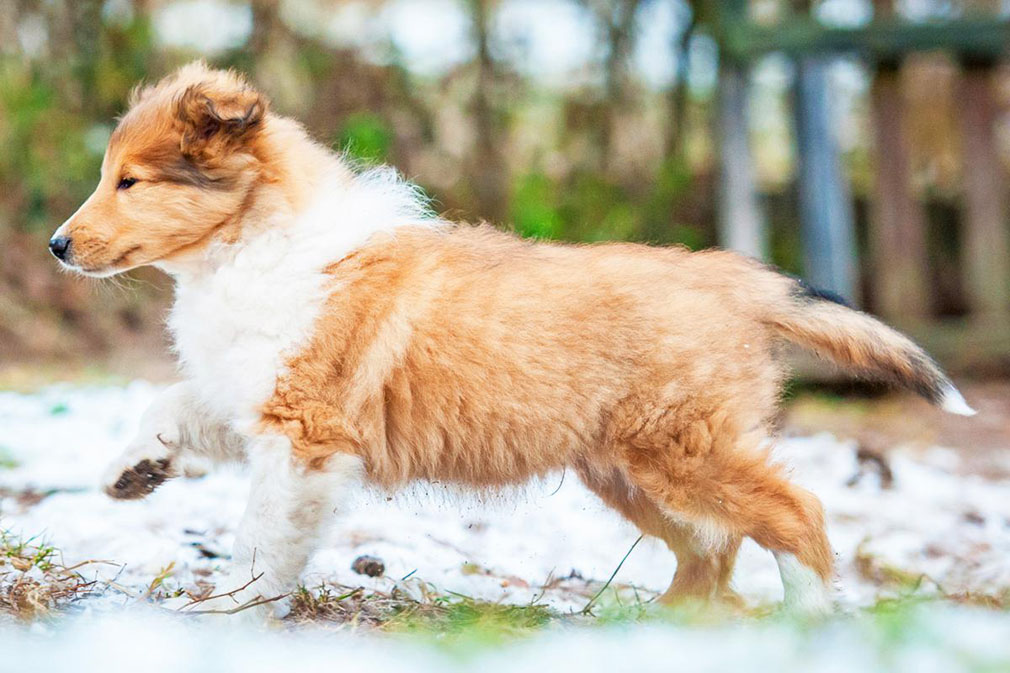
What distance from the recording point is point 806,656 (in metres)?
2.56

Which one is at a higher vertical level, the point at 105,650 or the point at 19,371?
the point at 105,650

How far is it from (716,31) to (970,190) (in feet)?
7.38

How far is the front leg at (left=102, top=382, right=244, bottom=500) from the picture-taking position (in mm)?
3773

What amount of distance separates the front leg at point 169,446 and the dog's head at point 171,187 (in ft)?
1.64

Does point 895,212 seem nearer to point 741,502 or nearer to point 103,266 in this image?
point 741,502

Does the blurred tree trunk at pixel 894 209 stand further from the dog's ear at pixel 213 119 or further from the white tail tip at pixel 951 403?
the dog's ear at pixel 213 119

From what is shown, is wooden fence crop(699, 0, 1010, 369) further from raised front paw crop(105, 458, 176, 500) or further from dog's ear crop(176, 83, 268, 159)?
raised front paw crop(105, 458, 176, 500)

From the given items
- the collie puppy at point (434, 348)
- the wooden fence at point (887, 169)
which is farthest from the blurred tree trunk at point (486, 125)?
the collie puppy at point (434, 348)

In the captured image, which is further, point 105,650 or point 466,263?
point 466,263

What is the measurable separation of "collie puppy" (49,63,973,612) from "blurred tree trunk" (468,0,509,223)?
23.0 feet

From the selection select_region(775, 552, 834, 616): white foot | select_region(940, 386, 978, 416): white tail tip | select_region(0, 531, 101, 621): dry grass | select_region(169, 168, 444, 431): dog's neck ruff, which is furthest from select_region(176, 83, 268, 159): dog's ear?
select_region(940, 386, 978, 416): white tail tip

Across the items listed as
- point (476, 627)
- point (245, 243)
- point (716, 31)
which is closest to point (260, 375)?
point (245, 243)

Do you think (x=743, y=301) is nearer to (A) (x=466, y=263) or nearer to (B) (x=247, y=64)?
(A) (x=466, y=263)

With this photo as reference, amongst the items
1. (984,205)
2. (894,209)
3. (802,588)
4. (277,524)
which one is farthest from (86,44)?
(802,588)
